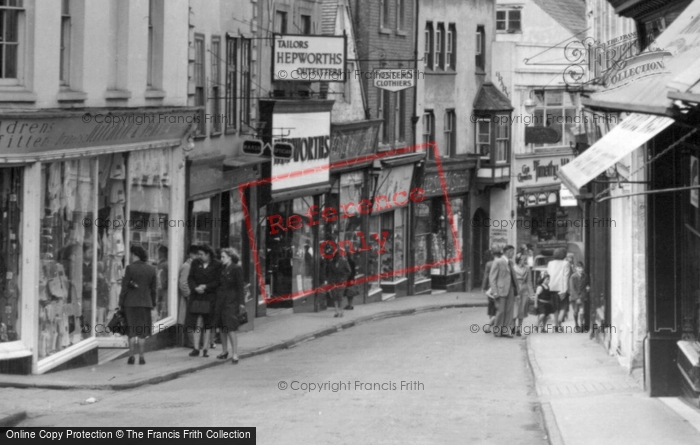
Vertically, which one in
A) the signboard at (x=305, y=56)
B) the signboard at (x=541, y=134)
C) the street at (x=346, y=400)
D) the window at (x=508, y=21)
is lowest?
the street at (x=346, y=400)

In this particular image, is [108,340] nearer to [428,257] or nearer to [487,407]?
[487,407]

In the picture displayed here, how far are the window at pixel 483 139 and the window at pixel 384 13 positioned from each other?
1004 centimetres

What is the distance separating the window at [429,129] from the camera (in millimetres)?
45031

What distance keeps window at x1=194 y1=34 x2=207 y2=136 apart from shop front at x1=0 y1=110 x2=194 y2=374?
1701 mm

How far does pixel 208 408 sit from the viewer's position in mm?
15148

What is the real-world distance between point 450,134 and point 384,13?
8159 mm

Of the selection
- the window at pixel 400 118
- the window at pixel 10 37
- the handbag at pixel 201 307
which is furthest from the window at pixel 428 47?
the window at pixel 10 37

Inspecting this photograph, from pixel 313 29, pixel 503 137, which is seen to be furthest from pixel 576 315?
pixel 503 137

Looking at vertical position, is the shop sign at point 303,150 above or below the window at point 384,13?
below

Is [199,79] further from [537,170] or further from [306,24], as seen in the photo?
[537,170]

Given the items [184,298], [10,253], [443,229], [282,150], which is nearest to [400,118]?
[443,229]

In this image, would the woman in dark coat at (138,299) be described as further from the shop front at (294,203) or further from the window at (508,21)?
the window at (508,21)

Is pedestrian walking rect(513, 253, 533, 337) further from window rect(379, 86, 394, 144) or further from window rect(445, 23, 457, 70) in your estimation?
window rect(445, 23, 457, 70)

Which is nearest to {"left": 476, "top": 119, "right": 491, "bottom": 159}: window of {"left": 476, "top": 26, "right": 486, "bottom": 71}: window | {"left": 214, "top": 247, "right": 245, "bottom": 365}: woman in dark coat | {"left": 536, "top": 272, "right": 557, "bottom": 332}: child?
{"left": 476, "top": 26, "right": 486, "bottom": 71}: window
